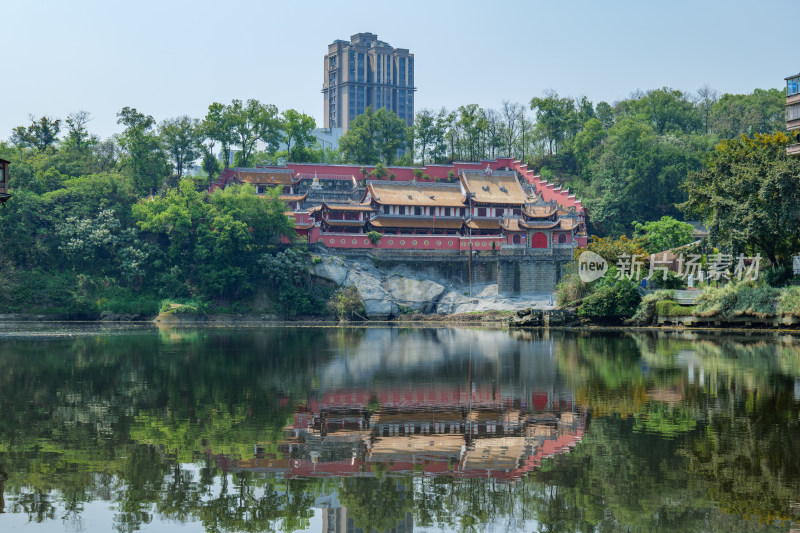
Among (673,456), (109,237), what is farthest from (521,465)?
(109,237)

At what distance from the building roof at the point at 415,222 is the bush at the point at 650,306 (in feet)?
101

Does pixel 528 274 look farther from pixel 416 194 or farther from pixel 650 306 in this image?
pixel 650 306

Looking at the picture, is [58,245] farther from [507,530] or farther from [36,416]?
[507,530]

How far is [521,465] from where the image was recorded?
1523 centimetres

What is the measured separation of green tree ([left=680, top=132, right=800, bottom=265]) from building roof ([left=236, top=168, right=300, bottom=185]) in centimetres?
4692

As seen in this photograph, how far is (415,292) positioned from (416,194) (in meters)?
14.6

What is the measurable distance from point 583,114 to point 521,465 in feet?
343

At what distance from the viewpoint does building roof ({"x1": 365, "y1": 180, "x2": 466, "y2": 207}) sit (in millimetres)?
86750

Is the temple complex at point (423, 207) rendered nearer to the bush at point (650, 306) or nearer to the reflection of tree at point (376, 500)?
the bush at point (650, 306)

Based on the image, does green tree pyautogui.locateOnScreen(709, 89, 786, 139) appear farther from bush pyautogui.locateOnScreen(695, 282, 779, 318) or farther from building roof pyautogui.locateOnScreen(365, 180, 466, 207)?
bush pyautogui.locateOnScreen(695, 282, 779, 318)

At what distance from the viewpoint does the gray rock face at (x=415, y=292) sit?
77.1m

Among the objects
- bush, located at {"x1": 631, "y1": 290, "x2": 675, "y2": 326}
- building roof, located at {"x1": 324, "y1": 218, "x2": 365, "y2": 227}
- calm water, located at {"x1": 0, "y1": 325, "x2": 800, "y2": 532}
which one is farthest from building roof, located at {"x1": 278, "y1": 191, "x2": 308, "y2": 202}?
calm water, located at {"x1": 0, "y1": 325, "x2": 800, "y2": 532}

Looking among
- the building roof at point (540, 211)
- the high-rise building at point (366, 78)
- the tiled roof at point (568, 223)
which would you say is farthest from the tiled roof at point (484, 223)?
the high-rise building at point (366, 78)

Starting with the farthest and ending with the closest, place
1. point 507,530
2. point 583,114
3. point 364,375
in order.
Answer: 1. point 583,114
2. point 364,375
3. point 507,530
